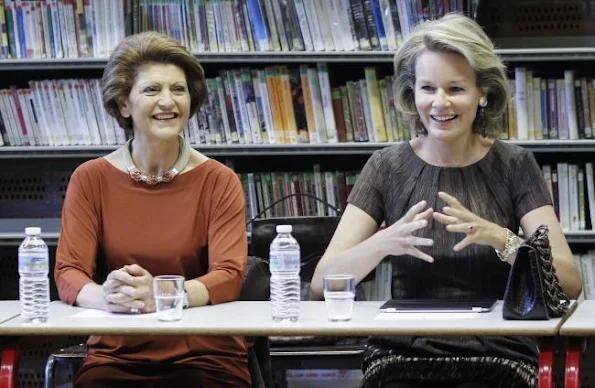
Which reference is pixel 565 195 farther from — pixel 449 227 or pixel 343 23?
pixel 449 227

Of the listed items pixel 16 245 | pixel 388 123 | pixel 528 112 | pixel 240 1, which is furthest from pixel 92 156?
pixel 528 112

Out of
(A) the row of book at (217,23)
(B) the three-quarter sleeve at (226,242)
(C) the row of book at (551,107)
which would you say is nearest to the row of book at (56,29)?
(A) the row of book at (217,23)

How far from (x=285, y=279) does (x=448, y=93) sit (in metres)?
0.66

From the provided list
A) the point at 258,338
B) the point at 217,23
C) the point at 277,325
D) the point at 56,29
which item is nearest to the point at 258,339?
the point at 258,338

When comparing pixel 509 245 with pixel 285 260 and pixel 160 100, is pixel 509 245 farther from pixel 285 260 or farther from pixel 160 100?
pixel 160 100

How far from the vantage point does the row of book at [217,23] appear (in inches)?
176

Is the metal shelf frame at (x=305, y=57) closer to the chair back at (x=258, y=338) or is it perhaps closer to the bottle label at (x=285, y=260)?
the chair back at (x=258, y=338)

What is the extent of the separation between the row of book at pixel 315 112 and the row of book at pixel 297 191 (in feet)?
0.52

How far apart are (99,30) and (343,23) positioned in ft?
3.05

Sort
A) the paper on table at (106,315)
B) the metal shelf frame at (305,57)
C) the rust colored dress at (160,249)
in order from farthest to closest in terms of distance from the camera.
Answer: the metal shelf frame at (305,57) → the rust colored dress at (160,249) → the paper on table at (106,315)

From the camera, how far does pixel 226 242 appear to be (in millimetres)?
3006

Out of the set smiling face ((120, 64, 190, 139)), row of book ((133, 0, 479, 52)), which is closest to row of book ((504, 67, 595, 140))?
row of book ((133, 0, 479, 52))

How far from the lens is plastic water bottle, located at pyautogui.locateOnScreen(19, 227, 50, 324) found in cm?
275

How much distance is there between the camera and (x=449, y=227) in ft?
8.97
